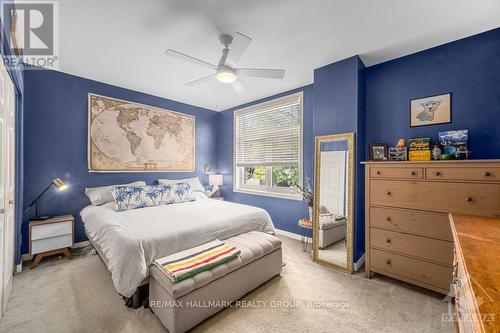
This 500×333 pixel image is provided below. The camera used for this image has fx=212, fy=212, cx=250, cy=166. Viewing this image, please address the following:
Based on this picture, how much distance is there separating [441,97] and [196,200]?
3576 mm

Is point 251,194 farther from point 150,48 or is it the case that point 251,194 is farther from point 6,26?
point 6,26

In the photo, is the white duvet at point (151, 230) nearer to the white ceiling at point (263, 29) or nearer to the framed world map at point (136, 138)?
the framed world map at point (136, 138)

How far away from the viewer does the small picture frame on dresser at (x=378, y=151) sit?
2.53m

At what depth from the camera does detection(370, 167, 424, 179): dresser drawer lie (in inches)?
83.1

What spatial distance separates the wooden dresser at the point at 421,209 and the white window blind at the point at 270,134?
5.21 ft

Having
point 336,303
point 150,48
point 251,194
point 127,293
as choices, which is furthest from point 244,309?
point 150,48

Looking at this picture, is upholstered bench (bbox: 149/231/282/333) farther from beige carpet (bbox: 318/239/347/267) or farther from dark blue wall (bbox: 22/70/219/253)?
dark blue wall (bbox: 22/70/219/253)

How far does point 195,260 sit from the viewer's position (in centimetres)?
180

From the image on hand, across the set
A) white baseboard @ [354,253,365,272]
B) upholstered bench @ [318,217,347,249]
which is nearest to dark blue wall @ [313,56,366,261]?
white baseboard @ [354,253,365,272]

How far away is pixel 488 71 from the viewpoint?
210 cm

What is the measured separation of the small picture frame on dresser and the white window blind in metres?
1.23

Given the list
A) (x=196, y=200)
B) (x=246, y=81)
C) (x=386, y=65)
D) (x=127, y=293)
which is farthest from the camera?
(x=196, y=200)

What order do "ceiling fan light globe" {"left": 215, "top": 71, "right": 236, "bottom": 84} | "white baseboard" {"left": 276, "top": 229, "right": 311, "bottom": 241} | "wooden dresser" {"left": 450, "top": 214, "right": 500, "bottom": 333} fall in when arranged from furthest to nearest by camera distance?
1. "white baseboard" {"left": 276, "top": 229, "right": 311, "bottom": 241}
2. "ceiling fan light globe" {"left": 215, "top": 71, "right": 236, "bottom": 84}
3. "wooden dresser" {"left": 450, "top": 214, "right": 500, "bottom": 333}

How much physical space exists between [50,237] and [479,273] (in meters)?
3.88
